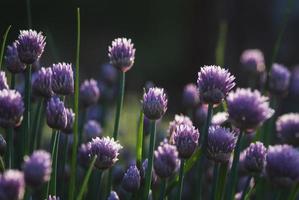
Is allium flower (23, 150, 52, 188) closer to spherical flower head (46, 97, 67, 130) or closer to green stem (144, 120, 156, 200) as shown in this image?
spherical flower head (46, 97, 67, 130)

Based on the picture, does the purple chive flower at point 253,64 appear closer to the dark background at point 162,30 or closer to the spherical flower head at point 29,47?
the dark background at point 162,30

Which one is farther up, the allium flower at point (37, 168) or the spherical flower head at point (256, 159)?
the spherical flower head at point (256, 159)

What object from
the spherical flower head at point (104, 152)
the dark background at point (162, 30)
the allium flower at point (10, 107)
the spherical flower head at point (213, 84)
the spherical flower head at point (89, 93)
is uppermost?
the dark background at point (162, 30)

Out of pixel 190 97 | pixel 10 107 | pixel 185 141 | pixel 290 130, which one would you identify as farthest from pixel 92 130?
pixel 10 107

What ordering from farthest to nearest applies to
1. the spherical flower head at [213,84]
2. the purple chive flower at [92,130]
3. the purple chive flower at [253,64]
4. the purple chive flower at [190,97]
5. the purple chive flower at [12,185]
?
1. the purple chive flower at [253,64]
2. the purple chive flower at [190,97]
3. the purple chive flower at [92,130]
4. the spherical flower head at [213,84]
5. the purple chive flower at [12,185]

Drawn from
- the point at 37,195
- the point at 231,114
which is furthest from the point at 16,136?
the point at 231,114

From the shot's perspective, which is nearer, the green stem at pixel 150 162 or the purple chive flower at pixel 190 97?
the green stem at pixel 150 162

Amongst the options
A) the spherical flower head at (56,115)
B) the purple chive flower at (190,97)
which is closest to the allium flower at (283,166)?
the spherical flower head at (56,115)
